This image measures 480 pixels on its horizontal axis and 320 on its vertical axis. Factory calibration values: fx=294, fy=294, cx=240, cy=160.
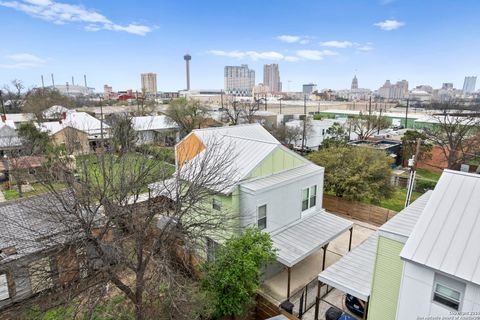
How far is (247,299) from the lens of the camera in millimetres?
9797

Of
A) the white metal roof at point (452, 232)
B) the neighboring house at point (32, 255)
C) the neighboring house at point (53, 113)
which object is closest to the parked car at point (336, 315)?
the white metal roof at point (452, 232)

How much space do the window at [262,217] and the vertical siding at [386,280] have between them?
5326 millimetres

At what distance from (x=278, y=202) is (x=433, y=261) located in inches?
289

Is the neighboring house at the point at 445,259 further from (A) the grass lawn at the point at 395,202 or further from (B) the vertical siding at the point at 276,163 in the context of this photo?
(A) the grass lawn at the point at 395,202

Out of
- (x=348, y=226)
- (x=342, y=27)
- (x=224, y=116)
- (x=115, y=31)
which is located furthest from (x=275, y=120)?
(x=348, y=226)

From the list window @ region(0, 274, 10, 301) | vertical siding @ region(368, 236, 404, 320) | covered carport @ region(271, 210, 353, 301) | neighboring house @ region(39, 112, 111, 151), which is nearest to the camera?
vertical siding @ region(368, 236, 404, 320)

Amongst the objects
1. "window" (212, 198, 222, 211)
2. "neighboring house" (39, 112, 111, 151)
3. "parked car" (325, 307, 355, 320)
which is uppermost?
"neighboring house" (39, 112, 111, 151)

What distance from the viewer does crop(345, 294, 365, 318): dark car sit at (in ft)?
36.9

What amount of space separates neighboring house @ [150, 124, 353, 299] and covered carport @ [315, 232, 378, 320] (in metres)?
1.87

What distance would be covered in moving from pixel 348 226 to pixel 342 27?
129ft

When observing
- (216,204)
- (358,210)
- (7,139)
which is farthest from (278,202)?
(7,139)

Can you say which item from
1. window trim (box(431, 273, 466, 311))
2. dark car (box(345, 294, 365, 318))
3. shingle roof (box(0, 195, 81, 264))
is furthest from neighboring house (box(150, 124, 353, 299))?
window trim (box(431, 273, 466, 311))

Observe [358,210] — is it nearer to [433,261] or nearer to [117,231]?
[433,261]

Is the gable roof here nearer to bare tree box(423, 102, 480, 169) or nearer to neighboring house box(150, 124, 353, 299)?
neighboring house box(150, 124, 353, 299)
